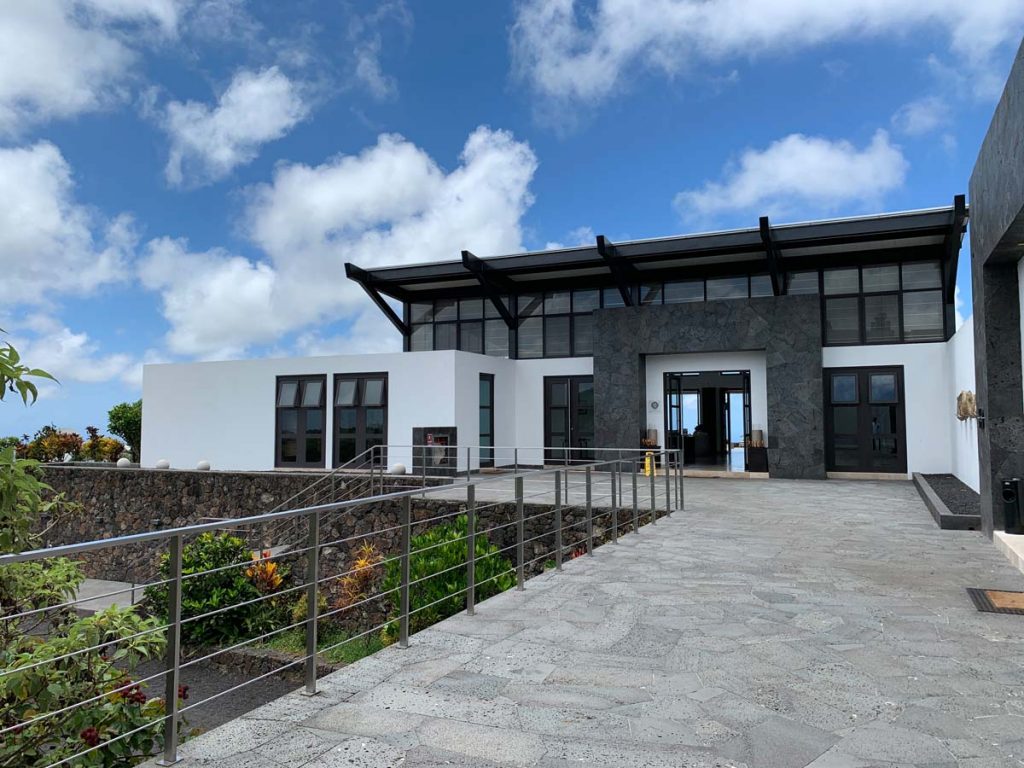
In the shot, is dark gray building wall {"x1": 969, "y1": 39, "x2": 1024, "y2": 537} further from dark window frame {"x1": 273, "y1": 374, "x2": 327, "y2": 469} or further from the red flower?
dark window frame {"x1": 273, "y1": 374, "x2": 327, "y2": 469}

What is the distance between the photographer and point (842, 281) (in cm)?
1603

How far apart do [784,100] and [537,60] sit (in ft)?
13.7

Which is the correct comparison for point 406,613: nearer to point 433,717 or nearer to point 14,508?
point 433,717

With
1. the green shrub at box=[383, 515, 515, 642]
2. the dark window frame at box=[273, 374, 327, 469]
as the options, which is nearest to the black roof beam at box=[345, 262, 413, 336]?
the dark window frame at box=[273, 374, 327, 469]

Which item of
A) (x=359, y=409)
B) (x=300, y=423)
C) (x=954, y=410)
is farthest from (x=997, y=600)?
(x=300, y=423)

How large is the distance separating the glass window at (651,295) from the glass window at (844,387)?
447 cm

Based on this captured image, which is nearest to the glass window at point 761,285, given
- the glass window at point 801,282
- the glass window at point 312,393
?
the glass window at point 801,282

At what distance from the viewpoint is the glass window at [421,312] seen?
20250 millimetres

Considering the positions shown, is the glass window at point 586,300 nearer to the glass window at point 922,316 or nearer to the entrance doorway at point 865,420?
the entrance doorway at point 865,420

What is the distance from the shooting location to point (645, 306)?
1684 cm

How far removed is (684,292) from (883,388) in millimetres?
4957

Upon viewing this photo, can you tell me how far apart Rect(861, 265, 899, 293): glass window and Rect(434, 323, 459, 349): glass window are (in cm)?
1042

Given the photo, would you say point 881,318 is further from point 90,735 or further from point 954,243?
point 90,735

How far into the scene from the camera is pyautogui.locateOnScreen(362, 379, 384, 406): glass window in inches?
669
